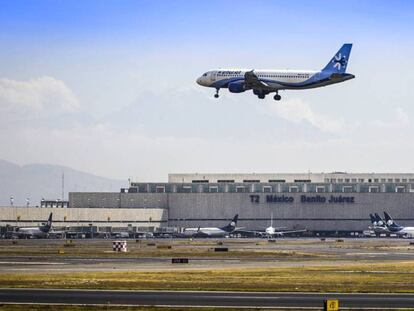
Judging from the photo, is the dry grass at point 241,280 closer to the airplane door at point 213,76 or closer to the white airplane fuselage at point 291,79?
the white airplane fuselage at point 291,79

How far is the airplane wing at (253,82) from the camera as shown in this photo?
166 metres

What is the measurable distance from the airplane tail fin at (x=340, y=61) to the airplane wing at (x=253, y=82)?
50.4 ft

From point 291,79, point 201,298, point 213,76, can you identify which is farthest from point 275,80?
point 201,298

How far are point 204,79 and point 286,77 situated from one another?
18115mm

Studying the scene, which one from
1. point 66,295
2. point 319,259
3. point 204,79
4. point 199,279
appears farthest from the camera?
point 204,79

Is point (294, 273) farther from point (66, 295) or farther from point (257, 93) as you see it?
point (257, 93)

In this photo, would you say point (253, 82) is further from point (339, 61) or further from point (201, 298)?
point (201, 298)

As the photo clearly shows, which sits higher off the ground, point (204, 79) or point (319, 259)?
point (204, 79)

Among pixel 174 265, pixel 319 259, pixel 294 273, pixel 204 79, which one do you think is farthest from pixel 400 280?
pixel 204 79

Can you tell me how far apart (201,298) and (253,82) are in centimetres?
9750

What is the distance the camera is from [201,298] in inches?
2859

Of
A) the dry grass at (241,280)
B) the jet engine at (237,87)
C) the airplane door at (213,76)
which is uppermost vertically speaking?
the airplane door at (213,76)

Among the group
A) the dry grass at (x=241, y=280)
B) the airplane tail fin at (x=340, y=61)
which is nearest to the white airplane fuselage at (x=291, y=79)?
the airplane tail fin at (x=340, y=61)

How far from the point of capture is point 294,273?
328 ft
